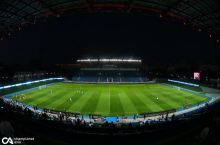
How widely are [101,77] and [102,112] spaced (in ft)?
188

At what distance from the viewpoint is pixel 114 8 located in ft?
73.7

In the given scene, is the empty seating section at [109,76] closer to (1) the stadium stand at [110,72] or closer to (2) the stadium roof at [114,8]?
(1) the stadium stand at [110,72]

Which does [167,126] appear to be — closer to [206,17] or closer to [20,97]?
[206,17]

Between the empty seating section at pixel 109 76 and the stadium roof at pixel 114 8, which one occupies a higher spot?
the stadium roof at pixel 114 8

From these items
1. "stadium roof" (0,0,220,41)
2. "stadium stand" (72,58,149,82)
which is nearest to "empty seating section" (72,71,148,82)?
"stadium stand" (72,58,149,82)

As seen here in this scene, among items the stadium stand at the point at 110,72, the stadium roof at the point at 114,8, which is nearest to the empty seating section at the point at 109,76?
the stadium stand at the point at 110,72

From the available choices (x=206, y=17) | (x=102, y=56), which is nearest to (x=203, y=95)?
(x=206, y=17)

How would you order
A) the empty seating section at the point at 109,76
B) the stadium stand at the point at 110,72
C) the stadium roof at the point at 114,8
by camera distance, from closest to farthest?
the stadium roof at the point at 114,8, the empty seating section at the point at 109,76, the stadium stand at the point at 110,72

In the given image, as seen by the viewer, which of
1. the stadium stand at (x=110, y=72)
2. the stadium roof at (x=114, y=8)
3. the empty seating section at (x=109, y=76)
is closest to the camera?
the stadium roof at (x=114, y=8)

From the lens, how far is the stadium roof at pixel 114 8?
65.7 feet

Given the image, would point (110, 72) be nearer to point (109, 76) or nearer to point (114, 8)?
point (109, 76)

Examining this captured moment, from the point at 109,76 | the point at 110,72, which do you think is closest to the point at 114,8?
the point at 109,76

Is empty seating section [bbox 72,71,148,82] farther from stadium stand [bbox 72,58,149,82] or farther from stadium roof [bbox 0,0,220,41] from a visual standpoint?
stadium roof [bbox 0,0,220,41]

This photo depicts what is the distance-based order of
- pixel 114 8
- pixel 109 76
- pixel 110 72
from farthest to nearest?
1. pixel 110 72
2. pixel 109 76
3. pixel 114 8
